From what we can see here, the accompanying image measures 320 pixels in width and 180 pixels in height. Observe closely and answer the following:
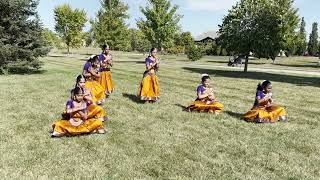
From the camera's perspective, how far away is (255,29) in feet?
105

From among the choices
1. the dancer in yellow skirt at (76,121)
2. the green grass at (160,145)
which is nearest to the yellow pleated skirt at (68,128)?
the dancer in yellow skirt at (76,121)

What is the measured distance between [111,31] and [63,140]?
54.3 metres

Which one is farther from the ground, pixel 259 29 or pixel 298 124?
pixel 259 29

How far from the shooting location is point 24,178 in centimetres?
738

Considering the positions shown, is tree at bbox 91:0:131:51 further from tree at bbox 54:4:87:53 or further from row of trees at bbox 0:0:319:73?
row of trees at bbox 0:0:319:73

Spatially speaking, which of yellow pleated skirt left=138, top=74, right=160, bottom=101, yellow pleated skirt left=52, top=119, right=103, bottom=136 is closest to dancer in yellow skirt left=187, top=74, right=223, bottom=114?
yellow pleated skirt left=138, top=74, right=160, bottom=101

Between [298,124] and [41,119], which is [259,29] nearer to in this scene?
[298,124]

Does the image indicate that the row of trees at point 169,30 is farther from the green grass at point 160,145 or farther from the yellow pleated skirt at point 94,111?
the yellow pleated skirt at point 94,111

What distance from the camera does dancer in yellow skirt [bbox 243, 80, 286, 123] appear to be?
484 inches

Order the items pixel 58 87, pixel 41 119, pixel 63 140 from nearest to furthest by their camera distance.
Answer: pixel 63 140 < pixel 41 119 < pixel 58 87

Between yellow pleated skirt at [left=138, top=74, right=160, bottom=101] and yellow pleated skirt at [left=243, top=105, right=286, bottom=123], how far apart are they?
3.96 metres

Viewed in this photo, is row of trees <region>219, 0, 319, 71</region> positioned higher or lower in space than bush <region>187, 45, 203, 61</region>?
higher

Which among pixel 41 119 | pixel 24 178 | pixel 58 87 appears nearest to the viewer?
pixel 24 178

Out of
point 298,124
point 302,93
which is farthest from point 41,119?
point 302,93
